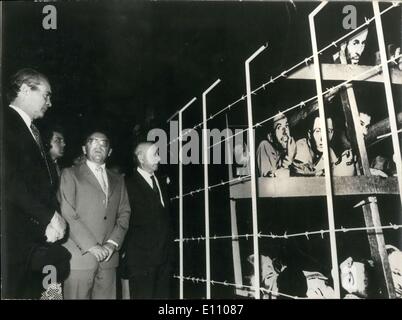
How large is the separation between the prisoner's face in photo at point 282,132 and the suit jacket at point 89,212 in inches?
39.3

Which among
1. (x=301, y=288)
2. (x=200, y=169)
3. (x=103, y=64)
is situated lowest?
(x=301, y=288)

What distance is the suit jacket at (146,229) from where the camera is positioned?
230 centimetres

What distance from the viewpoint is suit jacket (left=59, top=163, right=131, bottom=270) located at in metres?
2.24

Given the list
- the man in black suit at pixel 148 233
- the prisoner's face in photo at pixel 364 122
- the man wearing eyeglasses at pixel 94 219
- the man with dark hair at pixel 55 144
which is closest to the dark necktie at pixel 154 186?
the man in black suit at pixel 148 233

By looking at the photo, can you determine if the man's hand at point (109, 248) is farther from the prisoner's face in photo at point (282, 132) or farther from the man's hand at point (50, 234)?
the prisoner's face in photo at point (282, 132)

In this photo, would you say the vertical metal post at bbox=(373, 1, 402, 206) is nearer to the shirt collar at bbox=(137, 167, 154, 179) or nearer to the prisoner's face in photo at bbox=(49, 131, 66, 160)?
the shirt collar at bbox=(137, 167, 154, 179)

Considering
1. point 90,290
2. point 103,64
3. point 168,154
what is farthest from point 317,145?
point 90,290

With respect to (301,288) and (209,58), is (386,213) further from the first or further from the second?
(209,58)

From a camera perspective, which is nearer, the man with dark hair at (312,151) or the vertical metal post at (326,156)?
the vertical metal post at (326,156)

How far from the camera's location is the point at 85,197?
228cm

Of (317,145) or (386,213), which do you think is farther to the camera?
(317,145)

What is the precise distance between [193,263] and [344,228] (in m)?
0.92

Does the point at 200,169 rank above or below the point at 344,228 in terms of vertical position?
above

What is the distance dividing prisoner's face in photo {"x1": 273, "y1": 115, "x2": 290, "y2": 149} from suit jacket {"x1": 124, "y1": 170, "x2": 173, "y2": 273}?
76 cm
